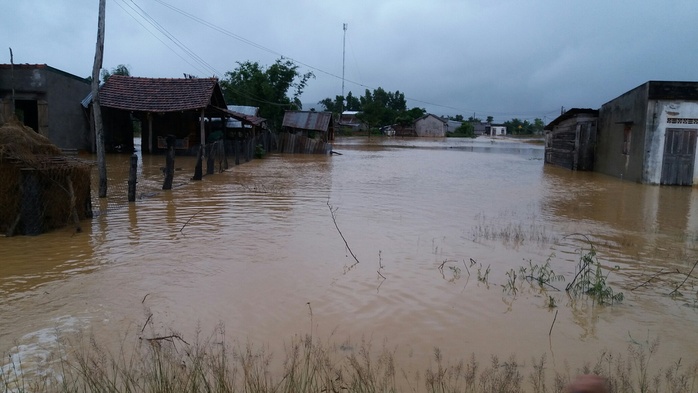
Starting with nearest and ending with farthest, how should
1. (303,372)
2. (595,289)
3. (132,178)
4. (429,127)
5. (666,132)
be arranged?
(303,372), (595,289), (132,178), (666,132), (429,127)

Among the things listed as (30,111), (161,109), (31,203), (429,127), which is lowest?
(31,203)

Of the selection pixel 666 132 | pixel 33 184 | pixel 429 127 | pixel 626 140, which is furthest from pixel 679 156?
pixel 429 127

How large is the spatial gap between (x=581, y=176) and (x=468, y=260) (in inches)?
658

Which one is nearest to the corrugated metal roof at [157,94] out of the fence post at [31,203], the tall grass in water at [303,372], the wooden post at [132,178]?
the wooden post at [132,178]

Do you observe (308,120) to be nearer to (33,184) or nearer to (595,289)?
(33,184)

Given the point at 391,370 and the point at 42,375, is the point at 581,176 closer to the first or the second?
the point at 391,370

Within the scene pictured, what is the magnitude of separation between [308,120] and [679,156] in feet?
93.4

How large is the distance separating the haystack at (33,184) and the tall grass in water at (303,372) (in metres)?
4.49

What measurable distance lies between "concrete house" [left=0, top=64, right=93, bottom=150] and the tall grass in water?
66.5ft

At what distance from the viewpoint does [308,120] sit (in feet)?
137

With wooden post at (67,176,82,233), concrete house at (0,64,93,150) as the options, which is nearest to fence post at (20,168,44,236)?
wooden post at (67,176,82,233)

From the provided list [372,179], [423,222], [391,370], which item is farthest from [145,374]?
[372,179]

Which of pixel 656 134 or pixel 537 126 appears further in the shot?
pixel 537 126

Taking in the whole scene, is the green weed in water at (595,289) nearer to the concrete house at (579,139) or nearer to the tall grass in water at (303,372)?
the tall grass in water at (303,372)
